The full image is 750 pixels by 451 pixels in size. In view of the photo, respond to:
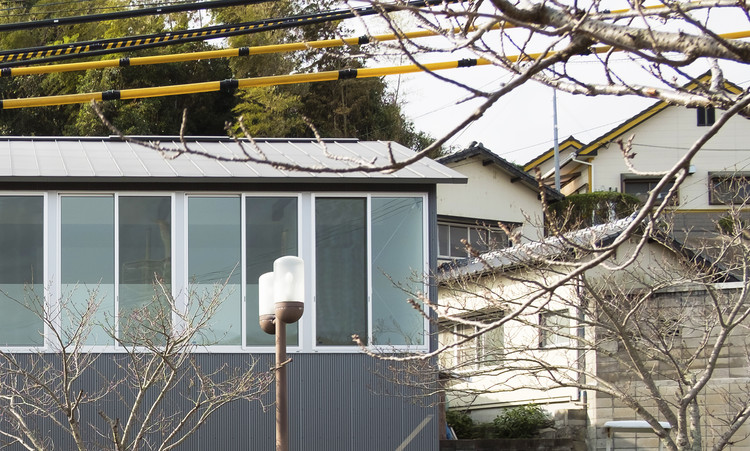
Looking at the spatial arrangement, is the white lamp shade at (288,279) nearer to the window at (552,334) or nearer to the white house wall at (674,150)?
the window at (552,334)

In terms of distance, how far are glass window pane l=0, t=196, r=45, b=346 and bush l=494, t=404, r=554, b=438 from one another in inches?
299

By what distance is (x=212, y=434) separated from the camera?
1491 cm

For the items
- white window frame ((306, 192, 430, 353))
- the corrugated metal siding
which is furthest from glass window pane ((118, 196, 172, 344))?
white window frame ((306, 192, 430, 353))

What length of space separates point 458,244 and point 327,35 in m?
6.41

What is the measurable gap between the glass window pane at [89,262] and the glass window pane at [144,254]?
0.15 metres

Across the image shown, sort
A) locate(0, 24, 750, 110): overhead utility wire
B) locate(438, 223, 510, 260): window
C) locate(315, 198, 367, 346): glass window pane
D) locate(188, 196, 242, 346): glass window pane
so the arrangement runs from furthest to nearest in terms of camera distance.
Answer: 1. locate(438, 223, 510, 260): window
2. locate(315, 198, 367, 346): glass window pane
3. locate(188, 196, 242, 346): glass window pane
4. locate(0, 24, 750, 110): overhead utility wire

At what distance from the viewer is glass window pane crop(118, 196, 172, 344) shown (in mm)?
14914

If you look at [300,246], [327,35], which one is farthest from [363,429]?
[327,35]

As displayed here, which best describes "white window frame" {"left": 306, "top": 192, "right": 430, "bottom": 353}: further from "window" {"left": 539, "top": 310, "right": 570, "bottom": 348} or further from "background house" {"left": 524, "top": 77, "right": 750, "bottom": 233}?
"background house" {"left": 524, "top": 77, "right": 750, "bottom": 233}

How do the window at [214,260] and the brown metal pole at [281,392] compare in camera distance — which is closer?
the brown metal pole at [281,392]

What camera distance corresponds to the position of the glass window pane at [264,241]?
15.2 metres

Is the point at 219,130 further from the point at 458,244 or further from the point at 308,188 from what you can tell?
the point at 308,188

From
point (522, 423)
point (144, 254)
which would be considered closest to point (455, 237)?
point (522, 423)

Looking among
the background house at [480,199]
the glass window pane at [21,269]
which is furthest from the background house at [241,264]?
the background house at [480,199]
